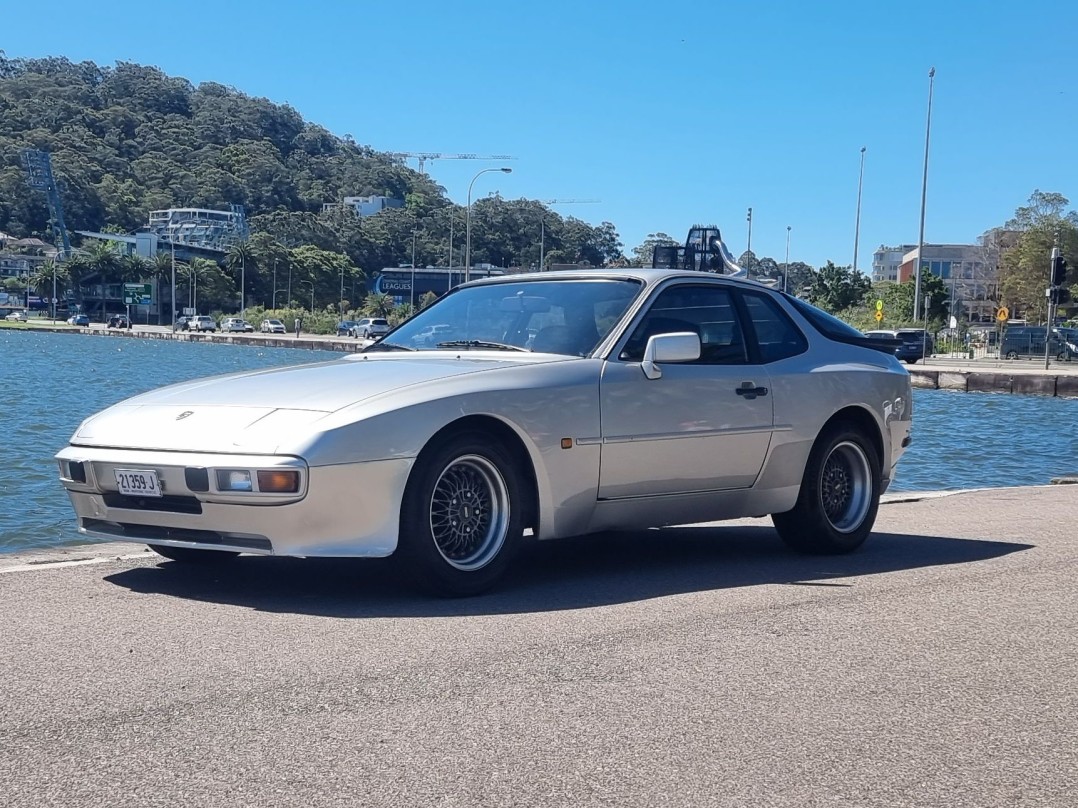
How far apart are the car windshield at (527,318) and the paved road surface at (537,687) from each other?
1176 mm

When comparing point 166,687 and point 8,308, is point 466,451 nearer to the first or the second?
point 166,687

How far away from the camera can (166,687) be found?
4.06m

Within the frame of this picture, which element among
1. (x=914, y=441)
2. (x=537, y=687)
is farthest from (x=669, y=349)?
(x=914, y=441)

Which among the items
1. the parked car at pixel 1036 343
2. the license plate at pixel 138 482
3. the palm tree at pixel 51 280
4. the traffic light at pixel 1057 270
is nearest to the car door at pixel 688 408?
the license plate at pixel 138 482

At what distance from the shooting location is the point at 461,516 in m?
5.61

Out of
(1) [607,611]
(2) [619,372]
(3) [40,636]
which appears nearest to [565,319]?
(2) [619,372]

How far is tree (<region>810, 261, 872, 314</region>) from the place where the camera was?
89000 millimetres

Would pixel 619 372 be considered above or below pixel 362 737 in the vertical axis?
above

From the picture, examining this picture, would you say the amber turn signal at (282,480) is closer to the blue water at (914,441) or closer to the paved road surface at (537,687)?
the paved road surface at (537,687)

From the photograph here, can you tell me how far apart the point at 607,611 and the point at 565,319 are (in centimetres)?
169

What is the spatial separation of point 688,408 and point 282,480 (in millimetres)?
2261

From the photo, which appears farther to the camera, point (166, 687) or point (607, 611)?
point (607, 611)

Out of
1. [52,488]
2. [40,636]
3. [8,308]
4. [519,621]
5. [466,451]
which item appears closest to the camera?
[40,636]

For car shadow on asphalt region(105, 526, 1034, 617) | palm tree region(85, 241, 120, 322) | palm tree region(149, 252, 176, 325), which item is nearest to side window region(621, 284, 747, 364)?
car shadow on asphalt region(105, 526, 1034, 617)
